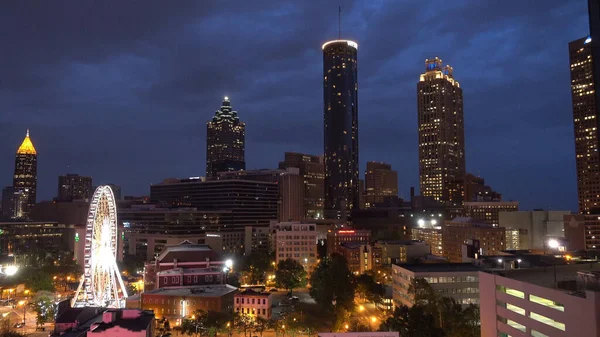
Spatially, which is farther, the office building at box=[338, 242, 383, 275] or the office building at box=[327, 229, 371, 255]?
the office building at box=[327, 229, 371, 255]

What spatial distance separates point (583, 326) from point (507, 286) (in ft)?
36.3

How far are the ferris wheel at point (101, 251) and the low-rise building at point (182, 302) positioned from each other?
6148 mm

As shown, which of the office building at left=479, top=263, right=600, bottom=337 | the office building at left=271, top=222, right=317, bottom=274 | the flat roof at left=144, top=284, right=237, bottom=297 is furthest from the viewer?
the office building at left=271, top=222, right=317, bottom=274

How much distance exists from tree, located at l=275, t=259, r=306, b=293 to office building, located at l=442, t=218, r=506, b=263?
53397 mm

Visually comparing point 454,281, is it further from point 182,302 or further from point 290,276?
point 182,302

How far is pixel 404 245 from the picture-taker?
132 m

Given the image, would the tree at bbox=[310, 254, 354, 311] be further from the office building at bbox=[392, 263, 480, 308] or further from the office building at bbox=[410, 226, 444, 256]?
the office building at bbox=[410, 226, 444, 256]

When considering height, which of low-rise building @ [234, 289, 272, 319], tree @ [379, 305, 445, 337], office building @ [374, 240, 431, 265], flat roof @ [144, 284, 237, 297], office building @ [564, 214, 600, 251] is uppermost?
A: office building @ [564, 214, 600, 251]

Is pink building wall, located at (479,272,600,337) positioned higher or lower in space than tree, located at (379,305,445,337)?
higher

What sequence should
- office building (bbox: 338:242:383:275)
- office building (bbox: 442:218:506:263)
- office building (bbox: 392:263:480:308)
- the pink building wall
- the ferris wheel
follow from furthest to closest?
1. office building (bbox: 442:218:506:263)
2. office building (bbox: 338:242:383:275)
3. office building (bbox: 392:263:480:308)
4. the ferris wheel
5. the pink building wall

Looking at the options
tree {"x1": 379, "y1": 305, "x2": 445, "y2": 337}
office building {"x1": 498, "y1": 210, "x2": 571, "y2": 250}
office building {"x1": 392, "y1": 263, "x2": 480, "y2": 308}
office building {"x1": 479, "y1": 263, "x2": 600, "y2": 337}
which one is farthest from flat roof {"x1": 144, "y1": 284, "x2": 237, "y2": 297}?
office building {"x1": 498, "y1": 210, "x2": 571, "y2": 250}

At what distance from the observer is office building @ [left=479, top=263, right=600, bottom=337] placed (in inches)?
1565

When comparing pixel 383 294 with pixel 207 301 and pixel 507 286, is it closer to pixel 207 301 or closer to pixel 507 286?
pixel 207 301

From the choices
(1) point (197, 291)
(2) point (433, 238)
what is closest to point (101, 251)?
(1) point (197, 291)
